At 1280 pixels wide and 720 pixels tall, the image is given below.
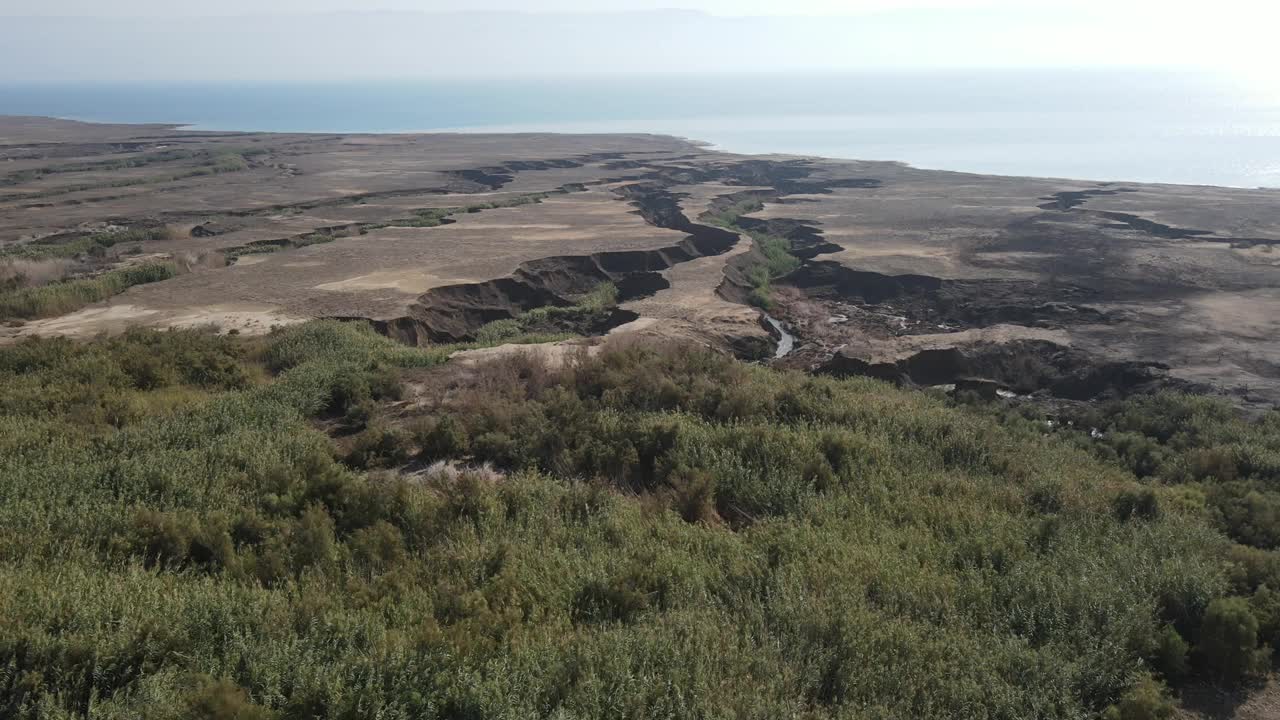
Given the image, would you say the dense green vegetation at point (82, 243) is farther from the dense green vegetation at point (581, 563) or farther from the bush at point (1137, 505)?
the bush at point (1137, 505)

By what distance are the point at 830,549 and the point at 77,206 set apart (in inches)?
1973

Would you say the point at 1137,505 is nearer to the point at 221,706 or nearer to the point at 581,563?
the point at 581,563

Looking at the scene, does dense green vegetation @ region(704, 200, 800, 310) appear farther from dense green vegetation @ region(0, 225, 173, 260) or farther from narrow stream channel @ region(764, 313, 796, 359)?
dense green vegetation @ region(0, 225, 173, 260)

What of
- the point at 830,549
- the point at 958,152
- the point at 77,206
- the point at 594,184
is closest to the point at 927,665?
the point at 830,549

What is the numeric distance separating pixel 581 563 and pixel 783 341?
19.1 meters

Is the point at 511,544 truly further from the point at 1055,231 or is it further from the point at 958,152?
the point at 958,152

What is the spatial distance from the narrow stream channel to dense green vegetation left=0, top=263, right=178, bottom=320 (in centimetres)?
2111

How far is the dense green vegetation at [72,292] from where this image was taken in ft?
69.4

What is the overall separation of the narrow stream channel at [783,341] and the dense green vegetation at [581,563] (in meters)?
10.5

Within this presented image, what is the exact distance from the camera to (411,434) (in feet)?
39.3

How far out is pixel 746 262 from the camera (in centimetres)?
3366

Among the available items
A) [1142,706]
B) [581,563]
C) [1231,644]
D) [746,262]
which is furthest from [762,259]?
[1142,706]

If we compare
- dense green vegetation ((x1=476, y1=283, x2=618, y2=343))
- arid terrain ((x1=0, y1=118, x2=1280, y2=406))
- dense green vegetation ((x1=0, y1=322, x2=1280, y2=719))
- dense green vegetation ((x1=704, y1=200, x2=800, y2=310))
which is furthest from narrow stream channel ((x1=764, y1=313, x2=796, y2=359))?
dense green vegetation ((x1=0, y1=322, x2=1280, y2=719))

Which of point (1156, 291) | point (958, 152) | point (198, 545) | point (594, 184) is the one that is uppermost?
point (958, 152)
